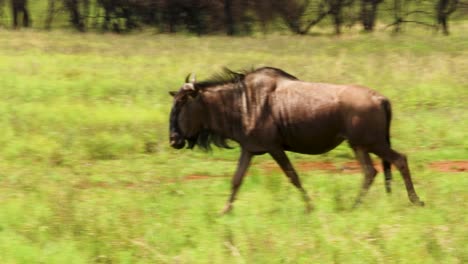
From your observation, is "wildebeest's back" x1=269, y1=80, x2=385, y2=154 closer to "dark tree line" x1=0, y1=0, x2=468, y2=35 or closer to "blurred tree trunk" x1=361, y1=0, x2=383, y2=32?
"dark tree line" x1=0, y1=0, x2=468, y2=35

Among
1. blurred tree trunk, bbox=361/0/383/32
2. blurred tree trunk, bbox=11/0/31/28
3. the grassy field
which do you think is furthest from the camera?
blurred tree trunk, bbox=11/0/31/28

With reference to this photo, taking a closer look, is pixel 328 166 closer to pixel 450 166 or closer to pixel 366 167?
pixel 450 166

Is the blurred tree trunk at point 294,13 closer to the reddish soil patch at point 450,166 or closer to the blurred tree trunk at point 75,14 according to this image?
the blurred tree trunk at point 75,14

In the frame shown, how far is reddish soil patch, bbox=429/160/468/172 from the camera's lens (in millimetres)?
8695

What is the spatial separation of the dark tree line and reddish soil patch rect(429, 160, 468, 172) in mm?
25828

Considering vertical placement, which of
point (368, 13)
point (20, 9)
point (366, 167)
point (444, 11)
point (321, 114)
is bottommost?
point (20, 9)

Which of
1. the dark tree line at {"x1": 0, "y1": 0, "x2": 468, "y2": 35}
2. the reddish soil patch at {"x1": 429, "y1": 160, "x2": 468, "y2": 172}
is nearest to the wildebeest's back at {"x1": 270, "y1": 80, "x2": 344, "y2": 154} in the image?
the reddish soil patch at {"x1": 429, "y1": 160, "x2": 468, "y2": 172}

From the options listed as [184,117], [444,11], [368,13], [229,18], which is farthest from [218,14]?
[184,117]

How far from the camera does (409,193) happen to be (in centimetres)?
641

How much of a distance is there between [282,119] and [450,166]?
3254mm

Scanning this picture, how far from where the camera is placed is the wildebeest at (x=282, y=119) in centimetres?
645

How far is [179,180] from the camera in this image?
809cm

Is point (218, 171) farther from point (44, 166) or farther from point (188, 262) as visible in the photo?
point (188, 262)

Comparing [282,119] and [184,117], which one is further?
[184,117]
